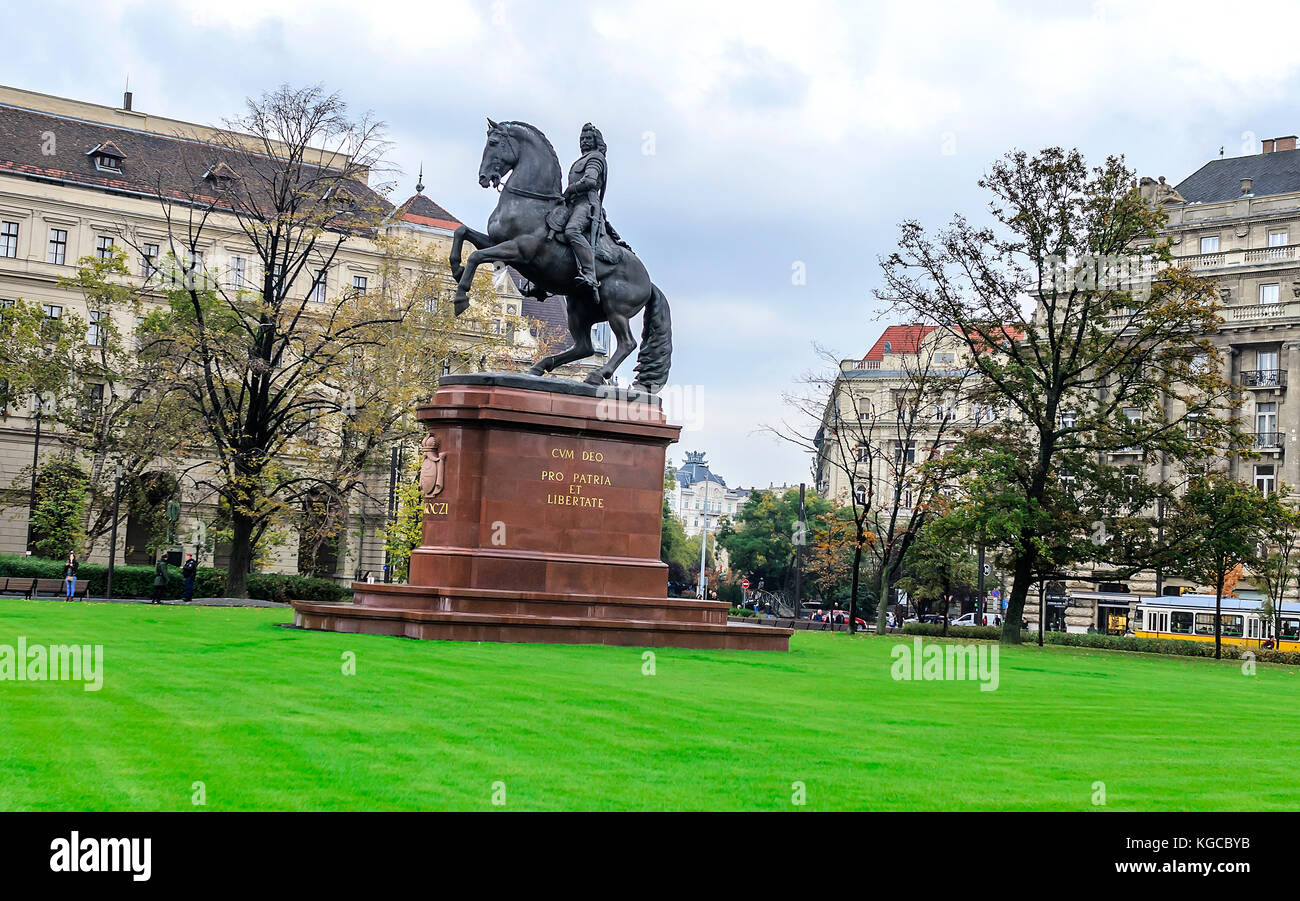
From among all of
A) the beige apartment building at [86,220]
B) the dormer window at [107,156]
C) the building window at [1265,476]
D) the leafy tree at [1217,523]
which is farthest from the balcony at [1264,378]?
the dormer window at [107,156]

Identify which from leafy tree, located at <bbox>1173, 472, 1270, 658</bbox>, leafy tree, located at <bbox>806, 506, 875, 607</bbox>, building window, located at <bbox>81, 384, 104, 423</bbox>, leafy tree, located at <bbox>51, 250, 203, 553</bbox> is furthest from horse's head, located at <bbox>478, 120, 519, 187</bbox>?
building window, located at <bbox>81, 384, 104, 423</bbox>

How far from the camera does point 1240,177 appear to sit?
77.2 meters

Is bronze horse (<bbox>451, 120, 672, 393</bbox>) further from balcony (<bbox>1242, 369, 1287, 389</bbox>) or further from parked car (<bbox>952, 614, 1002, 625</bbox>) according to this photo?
parked car (<bbox>952, 614, 1002, 625</bbox>)

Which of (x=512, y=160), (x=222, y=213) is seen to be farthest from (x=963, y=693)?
(x=222, y=213)

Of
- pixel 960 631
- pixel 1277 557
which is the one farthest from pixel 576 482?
pixel 1277 557

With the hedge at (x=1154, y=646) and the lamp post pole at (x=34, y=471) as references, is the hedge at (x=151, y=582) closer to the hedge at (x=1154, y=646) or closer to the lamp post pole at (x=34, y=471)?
the lamp post pole at (x=34, y=471)

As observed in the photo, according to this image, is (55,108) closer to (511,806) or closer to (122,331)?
(122,331)

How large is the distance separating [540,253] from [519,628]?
20.9 feet

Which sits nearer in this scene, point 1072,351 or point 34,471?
point 1072,351

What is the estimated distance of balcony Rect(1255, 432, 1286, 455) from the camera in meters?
69.8

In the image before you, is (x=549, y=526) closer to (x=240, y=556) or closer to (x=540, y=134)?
(x=540, y=134)

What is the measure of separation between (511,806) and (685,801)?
1.00m

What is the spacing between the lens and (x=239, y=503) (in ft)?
127

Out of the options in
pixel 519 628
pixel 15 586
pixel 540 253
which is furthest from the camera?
pixel 15 586
